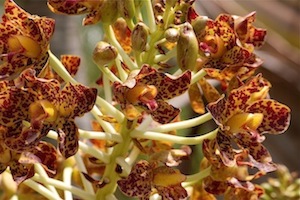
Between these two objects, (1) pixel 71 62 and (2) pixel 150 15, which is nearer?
(2) pixel 150 15

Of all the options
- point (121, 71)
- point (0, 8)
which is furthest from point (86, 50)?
point (121, 71)

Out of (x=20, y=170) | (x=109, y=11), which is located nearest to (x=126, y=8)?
(x=109, y=11)

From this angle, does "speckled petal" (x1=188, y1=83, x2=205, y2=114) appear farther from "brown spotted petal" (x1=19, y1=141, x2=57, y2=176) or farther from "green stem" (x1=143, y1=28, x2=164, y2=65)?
"brown spotted petal" (x1=19, y1=141, x2=57, y2=176)

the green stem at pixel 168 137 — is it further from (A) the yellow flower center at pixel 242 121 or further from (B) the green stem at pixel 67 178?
(B) the green stem at pixel 67 178

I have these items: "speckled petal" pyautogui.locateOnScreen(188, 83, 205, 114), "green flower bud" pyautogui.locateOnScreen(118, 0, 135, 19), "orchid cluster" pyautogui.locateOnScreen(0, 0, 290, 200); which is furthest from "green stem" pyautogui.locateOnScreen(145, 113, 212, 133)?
"green flower bud" pyautogui.locateOnScreen(118, 0, 135, 19)

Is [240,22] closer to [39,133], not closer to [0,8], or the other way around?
[39,133]

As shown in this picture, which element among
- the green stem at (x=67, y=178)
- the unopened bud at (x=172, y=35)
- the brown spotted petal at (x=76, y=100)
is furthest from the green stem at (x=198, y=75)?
the green stem at (x=67, y=178)

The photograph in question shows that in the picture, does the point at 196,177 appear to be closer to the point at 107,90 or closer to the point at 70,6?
the point at 107,90

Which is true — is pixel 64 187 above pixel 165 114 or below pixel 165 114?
below
